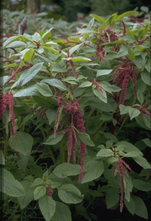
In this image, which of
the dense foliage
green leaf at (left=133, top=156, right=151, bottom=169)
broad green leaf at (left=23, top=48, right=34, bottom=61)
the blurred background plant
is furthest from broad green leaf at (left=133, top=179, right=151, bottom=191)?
the blurred background plant

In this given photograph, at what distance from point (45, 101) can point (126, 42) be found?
64 cm

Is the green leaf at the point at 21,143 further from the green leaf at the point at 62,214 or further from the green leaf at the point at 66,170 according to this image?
the green leaf at the point at 62,214

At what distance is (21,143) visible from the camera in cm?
113

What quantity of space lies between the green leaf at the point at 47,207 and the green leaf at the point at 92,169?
15 cm

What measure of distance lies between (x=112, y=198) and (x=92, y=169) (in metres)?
0.30

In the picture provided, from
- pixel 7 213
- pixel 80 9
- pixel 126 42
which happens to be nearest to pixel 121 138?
pixel 126 42

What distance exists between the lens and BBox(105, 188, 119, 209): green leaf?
1350 millimetres

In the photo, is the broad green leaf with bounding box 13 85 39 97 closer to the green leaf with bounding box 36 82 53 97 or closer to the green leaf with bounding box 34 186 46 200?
the green leaf with bounding box 36 82 53 97

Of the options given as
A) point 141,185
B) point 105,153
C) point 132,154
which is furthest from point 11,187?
point 141,185

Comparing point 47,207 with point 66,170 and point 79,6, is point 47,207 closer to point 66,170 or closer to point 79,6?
point 66,170

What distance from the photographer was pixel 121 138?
5.99 feet

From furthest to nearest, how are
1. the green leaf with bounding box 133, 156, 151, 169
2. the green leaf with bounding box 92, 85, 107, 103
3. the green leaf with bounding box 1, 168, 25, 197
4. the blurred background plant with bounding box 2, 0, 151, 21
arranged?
the blurred background plant with bounding box 2, 0, 151, 21 < the green leaf with bounding box 133, 156, 151, 169 < the green leaf with bounding box 92, 85, 107, 103 < the green leaf with bounding box 1, 168, 25, 197

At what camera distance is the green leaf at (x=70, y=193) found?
1.08 m

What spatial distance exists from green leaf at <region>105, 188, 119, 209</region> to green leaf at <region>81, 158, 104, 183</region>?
0.29m
